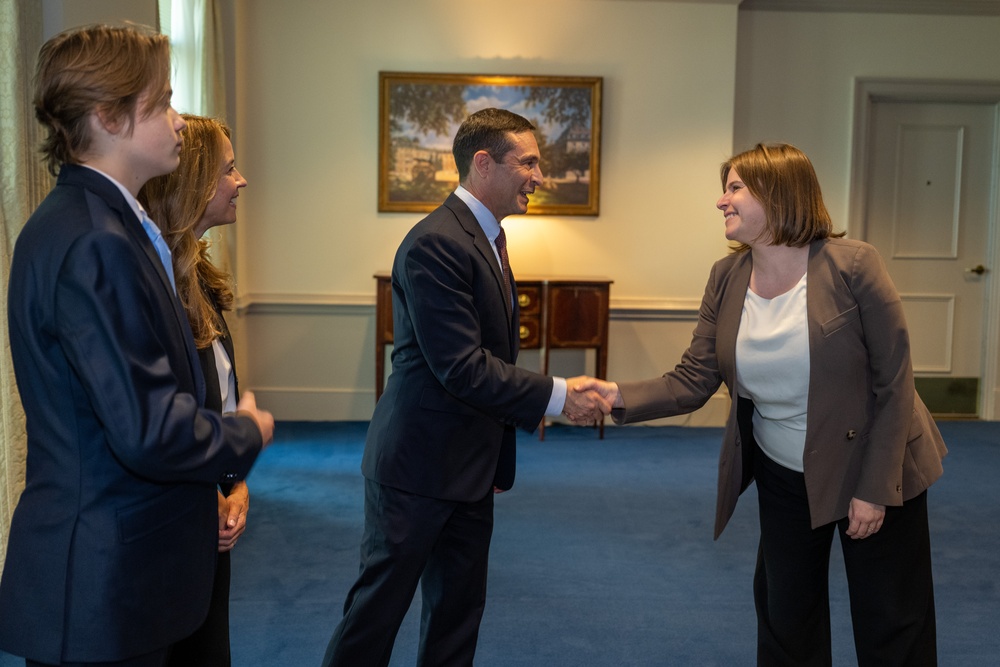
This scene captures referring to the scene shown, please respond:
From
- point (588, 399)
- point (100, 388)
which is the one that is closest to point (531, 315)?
point (588, 399)

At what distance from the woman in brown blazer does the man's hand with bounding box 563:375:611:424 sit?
0.39 m

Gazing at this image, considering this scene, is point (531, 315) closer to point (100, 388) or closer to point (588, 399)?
point (588, 399)

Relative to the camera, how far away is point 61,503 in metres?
1.33

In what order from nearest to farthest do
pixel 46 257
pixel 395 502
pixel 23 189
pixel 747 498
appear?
pixel 46 257 < pixel 395 502 < pixel 23 189 < pixel 747 498

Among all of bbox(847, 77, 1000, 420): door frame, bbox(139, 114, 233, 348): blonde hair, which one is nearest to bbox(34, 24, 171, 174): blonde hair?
bbox(139, 114, 233, 348): blonde hair

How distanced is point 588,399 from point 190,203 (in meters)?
1.26

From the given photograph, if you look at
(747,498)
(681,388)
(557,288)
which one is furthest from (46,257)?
(557,288)

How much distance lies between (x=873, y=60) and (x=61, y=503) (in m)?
7.18

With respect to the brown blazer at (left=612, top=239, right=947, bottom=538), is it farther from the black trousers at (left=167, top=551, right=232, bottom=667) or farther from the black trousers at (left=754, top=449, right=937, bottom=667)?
the black trousers at (left=167, top=551, right=232, bottom=667)

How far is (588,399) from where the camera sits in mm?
A: 2645

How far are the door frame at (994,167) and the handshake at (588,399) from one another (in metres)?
5.07

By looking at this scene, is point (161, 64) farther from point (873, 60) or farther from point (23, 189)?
point (873, 60)

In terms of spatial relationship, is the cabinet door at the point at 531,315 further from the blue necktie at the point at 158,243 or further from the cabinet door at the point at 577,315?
the blue necktie at the point at 158,243

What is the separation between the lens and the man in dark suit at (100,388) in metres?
1.28
